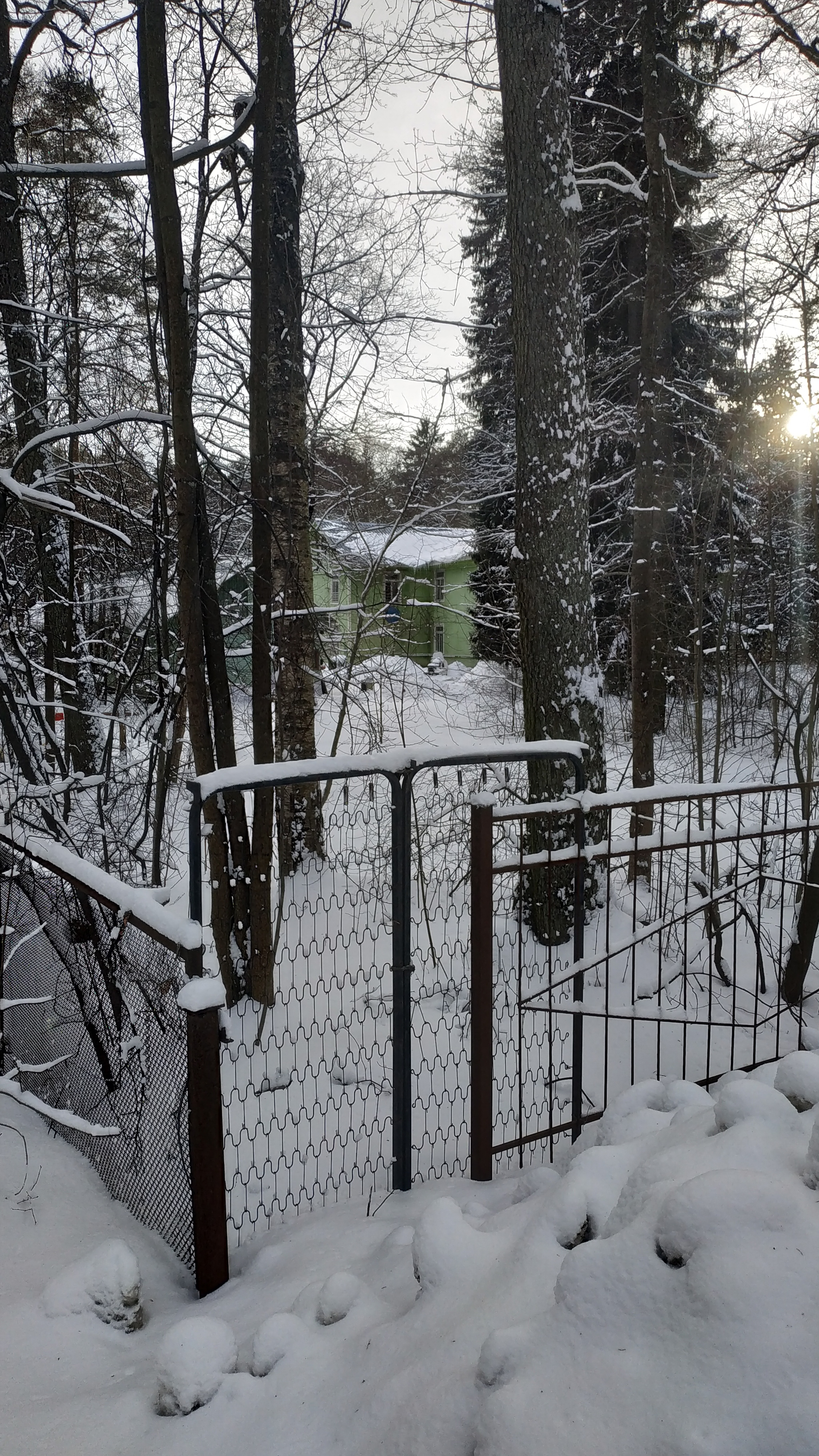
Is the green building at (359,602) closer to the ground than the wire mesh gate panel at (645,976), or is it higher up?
higher up

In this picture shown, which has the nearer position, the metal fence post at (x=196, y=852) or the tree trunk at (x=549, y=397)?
the metal fence post at (x=196, y=852)

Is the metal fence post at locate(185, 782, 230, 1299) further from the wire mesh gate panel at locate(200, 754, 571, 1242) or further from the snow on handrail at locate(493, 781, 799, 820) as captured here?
the snow on handrail at locate(493, 781, 799, 820)

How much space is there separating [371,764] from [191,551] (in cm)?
173

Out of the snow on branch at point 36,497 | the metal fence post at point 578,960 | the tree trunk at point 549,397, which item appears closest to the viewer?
the metal fence post at point 578,960

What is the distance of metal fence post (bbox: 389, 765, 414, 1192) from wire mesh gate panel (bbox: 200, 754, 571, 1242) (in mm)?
66

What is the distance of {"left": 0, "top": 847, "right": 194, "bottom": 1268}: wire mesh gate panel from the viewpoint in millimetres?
2652

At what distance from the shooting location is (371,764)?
283 cm

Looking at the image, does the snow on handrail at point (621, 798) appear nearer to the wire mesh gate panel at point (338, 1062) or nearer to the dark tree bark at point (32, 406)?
the wire mesh gate panel at point (338, 1062)

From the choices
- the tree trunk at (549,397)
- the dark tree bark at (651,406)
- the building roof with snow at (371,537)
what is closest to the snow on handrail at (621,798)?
the tree trunk at (549,397)

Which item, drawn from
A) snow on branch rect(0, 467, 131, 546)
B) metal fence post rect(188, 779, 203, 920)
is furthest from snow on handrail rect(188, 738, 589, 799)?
snow on branch rect(0, 467, 131, 546)

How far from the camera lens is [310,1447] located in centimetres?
164

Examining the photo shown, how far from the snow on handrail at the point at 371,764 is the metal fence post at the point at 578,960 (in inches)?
8.2

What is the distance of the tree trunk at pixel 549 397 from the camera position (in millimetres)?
5203

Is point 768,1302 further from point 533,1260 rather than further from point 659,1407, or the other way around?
point 533,1260
